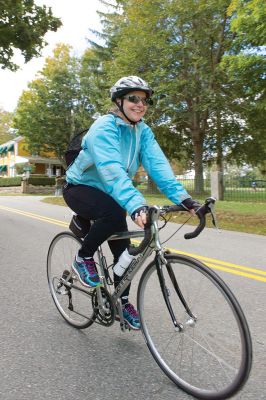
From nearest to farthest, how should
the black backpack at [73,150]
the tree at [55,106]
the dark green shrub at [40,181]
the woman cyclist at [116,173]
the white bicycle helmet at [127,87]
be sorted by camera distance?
the woman cyclist at [116,173]
the white bicycle helmet at [127,87]
the black backpack at [73,150]
the tree at [55,106]
the dark green shrub at [40,181]

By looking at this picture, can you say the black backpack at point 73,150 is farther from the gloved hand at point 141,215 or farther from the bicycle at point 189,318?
the gloved hand at point 141,215

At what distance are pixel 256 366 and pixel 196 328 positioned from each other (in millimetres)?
630

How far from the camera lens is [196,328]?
2.68m

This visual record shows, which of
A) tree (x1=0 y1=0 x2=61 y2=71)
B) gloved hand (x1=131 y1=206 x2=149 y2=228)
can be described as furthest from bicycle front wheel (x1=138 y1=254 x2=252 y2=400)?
tree (x1=0 y1=0 x2=61 y2=71)

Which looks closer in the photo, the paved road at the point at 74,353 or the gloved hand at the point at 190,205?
the paved road at the point at 74,353

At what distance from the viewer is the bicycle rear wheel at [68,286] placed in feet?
12.2

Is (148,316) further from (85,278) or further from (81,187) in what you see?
(81,187)

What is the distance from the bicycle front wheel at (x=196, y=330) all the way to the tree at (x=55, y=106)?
41.6 metres

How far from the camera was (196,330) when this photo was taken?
2680 millimetres

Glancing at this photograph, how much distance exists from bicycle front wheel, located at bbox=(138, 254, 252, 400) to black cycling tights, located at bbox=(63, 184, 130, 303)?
0.50m

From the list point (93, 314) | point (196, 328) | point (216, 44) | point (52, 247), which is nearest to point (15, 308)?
point (52, 247)

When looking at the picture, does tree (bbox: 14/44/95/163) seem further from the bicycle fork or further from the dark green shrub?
the bicycle fork

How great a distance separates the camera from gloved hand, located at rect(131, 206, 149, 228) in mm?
2576

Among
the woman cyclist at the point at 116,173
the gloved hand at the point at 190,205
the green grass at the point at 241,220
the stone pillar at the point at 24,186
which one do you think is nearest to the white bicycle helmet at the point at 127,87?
the woman cyclist at the point at 116,173
